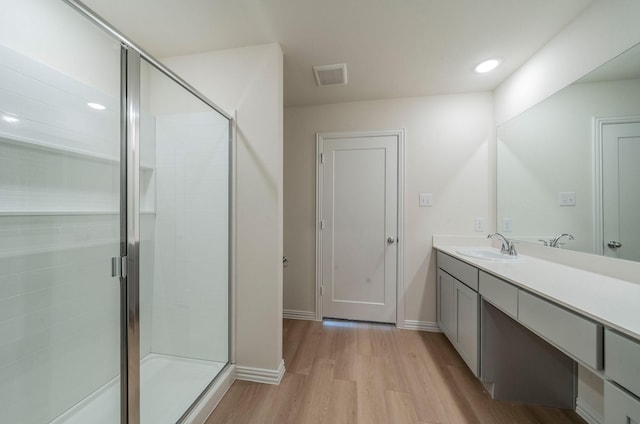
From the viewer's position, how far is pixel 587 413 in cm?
134

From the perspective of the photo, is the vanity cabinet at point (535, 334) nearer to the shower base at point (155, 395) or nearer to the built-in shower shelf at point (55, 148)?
the shower base at point (155, 395)

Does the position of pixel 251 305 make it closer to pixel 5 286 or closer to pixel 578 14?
pixel 5 286

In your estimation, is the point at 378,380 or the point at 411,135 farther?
the point at 411,135

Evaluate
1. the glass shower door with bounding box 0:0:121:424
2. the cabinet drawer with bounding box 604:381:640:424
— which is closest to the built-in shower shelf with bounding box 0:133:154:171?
the glass shower door with bounding box 0:0:121:424

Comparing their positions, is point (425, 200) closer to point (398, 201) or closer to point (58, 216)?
point (398, 201)

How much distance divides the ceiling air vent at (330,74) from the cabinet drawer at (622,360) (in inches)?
83.5

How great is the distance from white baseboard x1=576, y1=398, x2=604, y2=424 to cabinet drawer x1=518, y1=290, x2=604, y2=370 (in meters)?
0.79

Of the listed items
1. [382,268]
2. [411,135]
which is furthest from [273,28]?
[382,268]

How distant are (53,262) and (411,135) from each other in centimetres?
281

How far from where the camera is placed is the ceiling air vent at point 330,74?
1.91 m

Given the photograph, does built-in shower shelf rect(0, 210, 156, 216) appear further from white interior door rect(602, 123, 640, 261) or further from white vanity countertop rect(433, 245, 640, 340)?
white interior door rect(602, 123, 640, 261)

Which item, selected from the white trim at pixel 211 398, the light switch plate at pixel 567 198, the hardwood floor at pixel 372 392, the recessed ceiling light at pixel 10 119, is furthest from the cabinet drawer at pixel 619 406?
the recessed ceiling light at pixel 10 119

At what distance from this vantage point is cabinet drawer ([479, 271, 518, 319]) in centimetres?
122

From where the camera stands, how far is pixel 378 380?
5.41 feet
